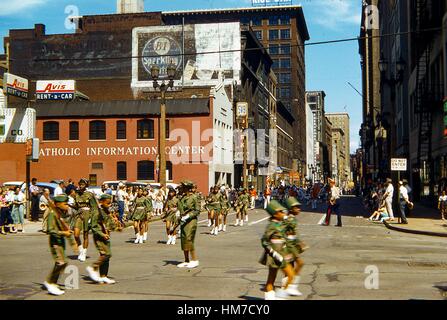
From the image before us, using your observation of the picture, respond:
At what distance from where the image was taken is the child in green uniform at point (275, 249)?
8.89m

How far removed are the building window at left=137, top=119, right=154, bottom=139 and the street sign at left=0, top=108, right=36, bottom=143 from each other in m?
15.1

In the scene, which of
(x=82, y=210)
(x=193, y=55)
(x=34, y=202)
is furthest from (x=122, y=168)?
(x=82, y=210)

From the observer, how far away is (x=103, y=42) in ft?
206

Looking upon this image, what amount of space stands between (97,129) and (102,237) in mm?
41065

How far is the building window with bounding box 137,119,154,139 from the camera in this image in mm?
50062

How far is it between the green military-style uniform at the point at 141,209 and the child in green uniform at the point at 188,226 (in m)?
5.30

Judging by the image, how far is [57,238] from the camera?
32.6 feet

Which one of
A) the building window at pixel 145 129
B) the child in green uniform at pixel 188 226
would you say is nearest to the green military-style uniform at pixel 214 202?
the child in green uniform at pixel 188 226

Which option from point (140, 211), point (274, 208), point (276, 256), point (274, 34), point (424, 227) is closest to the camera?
point (276, 256)

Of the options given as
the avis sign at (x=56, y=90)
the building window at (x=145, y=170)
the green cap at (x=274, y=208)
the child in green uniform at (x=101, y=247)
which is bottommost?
the child in green uniform at (x=101, y=247)

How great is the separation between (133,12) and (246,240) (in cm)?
5275

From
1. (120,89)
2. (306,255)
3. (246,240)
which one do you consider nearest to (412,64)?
(120,89)

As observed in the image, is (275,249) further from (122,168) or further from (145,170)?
(122,168)

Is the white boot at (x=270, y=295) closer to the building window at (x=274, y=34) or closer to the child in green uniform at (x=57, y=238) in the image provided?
the child in green uniform at (x=57, y=238)
